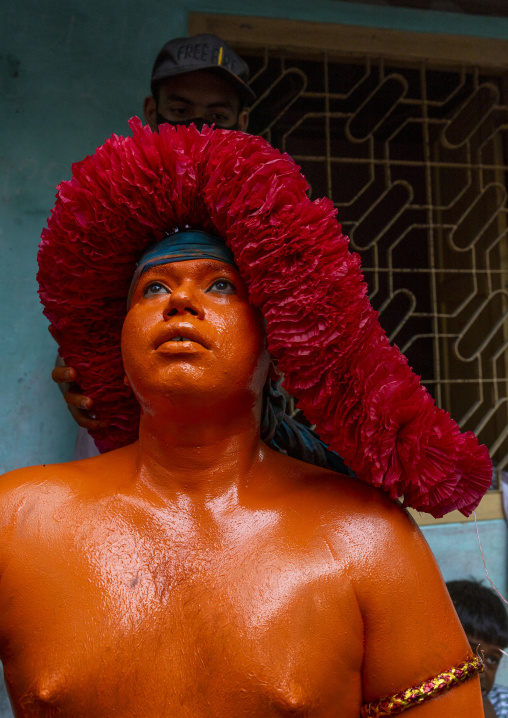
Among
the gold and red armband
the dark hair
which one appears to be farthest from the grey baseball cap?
the dark hair

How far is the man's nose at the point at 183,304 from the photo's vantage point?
1.08 meters

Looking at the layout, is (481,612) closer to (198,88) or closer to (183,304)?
(183,304)

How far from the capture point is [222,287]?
45.0 inches

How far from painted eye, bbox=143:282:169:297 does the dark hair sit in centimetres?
169

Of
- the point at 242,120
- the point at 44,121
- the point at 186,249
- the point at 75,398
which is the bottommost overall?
the point at 75,398

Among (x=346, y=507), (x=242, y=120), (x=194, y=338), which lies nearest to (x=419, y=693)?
(x=346, y=507)

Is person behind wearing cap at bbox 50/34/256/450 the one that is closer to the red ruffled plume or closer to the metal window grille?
the metal window grille

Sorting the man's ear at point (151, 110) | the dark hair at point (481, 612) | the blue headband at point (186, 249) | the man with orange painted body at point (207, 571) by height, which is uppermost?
the man's ear at point (151, 110)

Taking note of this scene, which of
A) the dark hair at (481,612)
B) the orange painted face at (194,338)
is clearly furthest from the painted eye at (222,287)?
the dark hair at (481,612)

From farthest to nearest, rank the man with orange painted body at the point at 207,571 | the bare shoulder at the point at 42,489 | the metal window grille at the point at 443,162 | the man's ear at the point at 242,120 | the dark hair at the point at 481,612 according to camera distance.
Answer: the metal window grille at the point at 443,162 → the dark hair at the point at 481,612 → the man's ear at the point at 242,120 → the bare shoulder at the point at 42,489 → the man with orange painted body at the point at 207,571

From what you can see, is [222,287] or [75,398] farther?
[75,398]

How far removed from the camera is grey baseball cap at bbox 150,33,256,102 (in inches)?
77.7

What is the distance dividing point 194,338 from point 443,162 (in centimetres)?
249

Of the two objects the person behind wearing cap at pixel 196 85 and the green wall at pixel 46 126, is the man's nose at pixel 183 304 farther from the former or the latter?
the green wall at pixel 46 126
